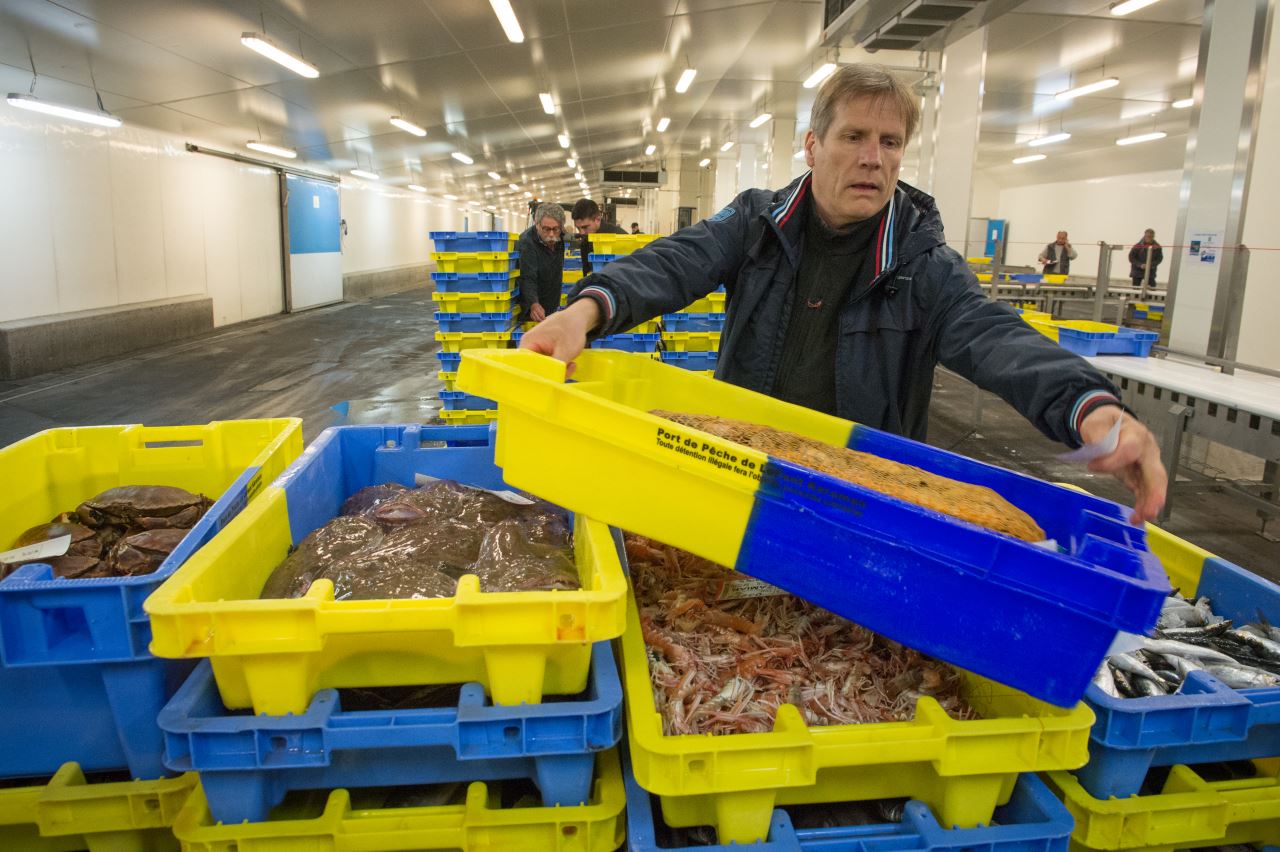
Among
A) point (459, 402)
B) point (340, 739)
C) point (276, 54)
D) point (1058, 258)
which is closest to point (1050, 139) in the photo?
point (1058, 258)

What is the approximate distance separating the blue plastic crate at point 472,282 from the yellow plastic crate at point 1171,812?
6.10 m

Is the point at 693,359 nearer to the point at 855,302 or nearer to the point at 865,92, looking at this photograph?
the point at 855,302

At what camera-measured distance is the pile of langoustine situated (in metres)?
1.53

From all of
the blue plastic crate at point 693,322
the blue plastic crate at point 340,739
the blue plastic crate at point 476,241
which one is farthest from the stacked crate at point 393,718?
the blue plastic crate at point 476,241

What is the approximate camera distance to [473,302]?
705cm

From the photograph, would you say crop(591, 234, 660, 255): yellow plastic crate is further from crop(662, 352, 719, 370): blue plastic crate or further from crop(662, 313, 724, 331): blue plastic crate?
crop(662, 352, 719, 370): blue plastic crate

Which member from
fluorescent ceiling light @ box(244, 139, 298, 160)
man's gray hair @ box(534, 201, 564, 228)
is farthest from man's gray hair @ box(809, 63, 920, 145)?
fluorescent ceiling light @ box(244, 139, 298, 160)

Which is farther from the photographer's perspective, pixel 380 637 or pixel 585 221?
pixel 585 221

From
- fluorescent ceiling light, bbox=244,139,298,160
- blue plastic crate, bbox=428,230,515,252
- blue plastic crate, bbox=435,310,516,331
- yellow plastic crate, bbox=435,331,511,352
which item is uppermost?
fluorescent ceiling light, bbox=244,139,298,160

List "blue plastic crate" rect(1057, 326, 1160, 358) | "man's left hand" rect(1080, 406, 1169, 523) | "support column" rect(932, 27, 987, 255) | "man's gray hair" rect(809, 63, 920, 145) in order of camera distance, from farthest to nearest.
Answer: "support column" rect(932, 27, 987, 255)
"blue plastic crate" rect(1057, 326, 1160, 358)
"man's gray hair" rect(809, 63, 920, 145)
"man's left hand" rect(1080, 406, 1169, 523)

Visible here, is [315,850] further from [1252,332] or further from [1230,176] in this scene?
[1252,332]

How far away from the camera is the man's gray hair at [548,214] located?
7219 millimetres

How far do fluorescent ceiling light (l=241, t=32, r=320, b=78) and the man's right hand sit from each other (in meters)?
9.07

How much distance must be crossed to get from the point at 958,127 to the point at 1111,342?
574cm
